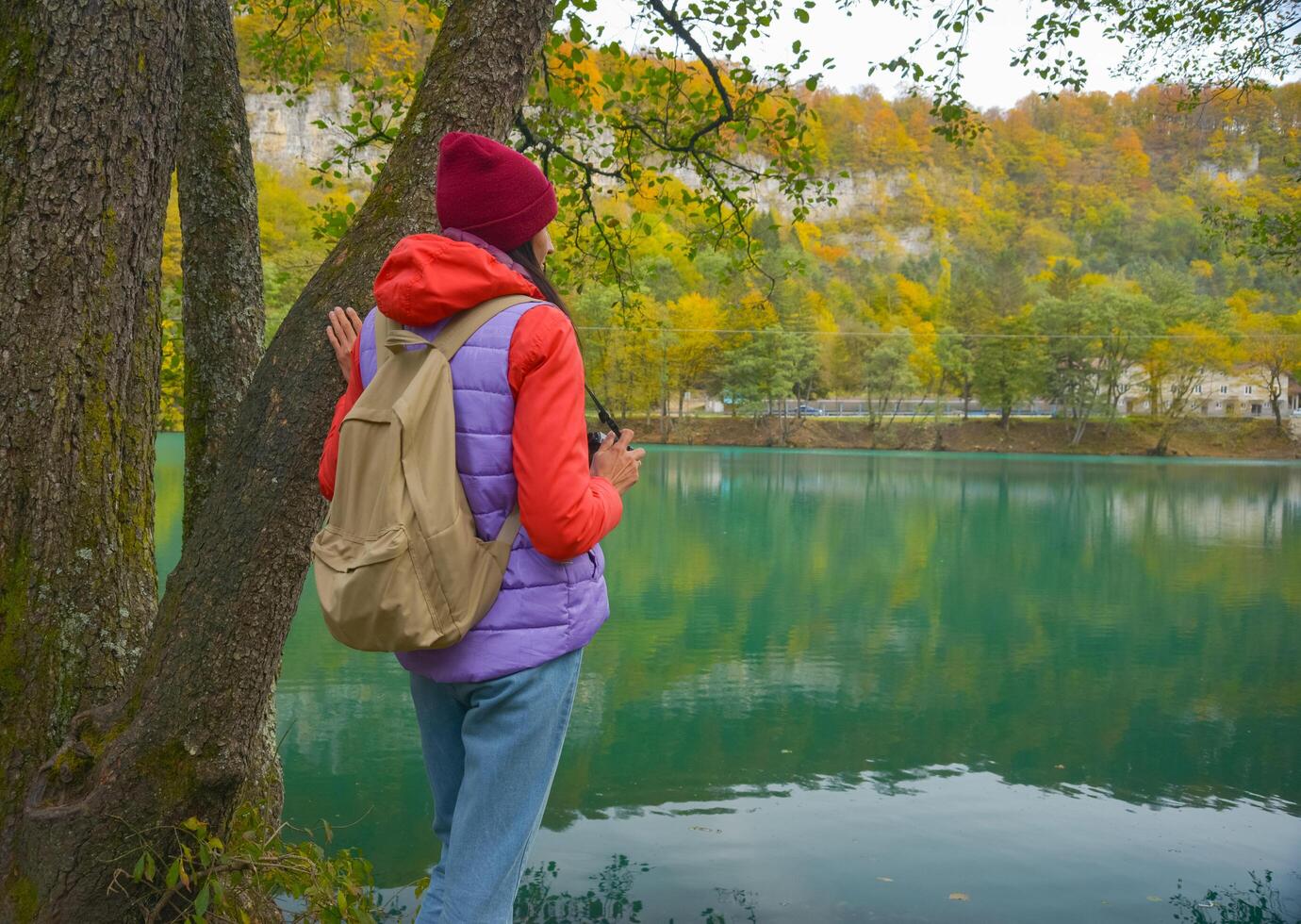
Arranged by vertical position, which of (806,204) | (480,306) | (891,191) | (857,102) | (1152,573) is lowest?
(1152,573)

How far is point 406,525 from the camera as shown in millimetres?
1465

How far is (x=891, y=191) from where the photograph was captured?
12219cm

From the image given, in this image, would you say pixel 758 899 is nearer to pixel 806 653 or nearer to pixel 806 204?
pixel 806 204

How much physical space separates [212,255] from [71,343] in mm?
824

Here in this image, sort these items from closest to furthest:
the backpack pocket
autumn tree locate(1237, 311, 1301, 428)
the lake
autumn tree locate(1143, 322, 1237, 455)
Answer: the backpack pocket
the lake
autumn tree locate(1143, 322, 1237, 455)
autumn tree locate(1237, 311, 1301, 428)

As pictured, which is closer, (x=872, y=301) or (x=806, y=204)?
(x=806, y=204)

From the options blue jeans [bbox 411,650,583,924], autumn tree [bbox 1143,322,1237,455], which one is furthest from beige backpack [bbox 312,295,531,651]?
autumn tree [bbox 1143,322,1237,455]

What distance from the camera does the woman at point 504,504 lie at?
1495mm

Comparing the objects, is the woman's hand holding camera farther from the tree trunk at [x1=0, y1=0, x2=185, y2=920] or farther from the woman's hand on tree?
the tree trunk at [x1=0, y1=0, x2=185, y2=920]

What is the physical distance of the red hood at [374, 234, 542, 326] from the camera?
150 centimetres

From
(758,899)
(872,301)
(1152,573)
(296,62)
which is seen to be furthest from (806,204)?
(872,301)

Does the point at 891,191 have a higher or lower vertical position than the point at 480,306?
higher

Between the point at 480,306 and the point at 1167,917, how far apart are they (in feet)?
13.4

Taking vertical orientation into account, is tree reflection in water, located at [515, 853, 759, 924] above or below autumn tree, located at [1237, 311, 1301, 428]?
below
